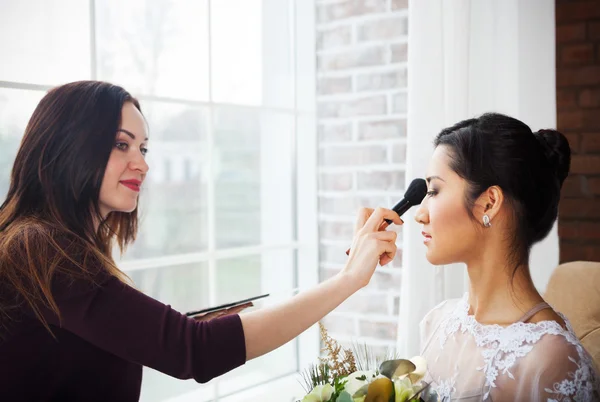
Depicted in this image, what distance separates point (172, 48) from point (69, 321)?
1046 millimetres

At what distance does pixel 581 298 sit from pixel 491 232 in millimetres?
387

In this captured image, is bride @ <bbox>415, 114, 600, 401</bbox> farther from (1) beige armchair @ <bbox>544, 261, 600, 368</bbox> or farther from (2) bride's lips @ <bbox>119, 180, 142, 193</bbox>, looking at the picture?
(2) bride's lips @ <bbox>119, 180, 142, 193</bbox>

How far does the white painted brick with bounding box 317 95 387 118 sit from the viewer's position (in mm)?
2018

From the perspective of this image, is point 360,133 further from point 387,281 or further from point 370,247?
point 370,247

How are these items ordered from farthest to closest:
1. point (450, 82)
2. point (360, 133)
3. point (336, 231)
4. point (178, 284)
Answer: point (336, 231) → point (360, 133) → point (178, 284) → point (450, 82)

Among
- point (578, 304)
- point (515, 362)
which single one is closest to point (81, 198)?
point (515, 362)

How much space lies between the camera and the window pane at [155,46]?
1660 millimetres

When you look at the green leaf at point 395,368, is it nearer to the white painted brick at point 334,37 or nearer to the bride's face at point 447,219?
the bride's face at point 447,219

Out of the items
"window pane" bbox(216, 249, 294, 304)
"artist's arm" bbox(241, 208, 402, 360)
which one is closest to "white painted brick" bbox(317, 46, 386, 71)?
"window pane" bbox(216, 249, 294, 304)

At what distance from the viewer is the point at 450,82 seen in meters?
1.72

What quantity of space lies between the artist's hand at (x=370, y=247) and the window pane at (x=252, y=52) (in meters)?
0.95

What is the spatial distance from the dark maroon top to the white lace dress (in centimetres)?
42

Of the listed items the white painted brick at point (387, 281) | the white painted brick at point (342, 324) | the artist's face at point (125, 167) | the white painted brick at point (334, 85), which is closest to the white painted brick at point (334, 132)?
the white painted brick at point (334, 85)

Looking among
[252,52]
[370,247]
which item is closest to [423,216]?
[370,247]
